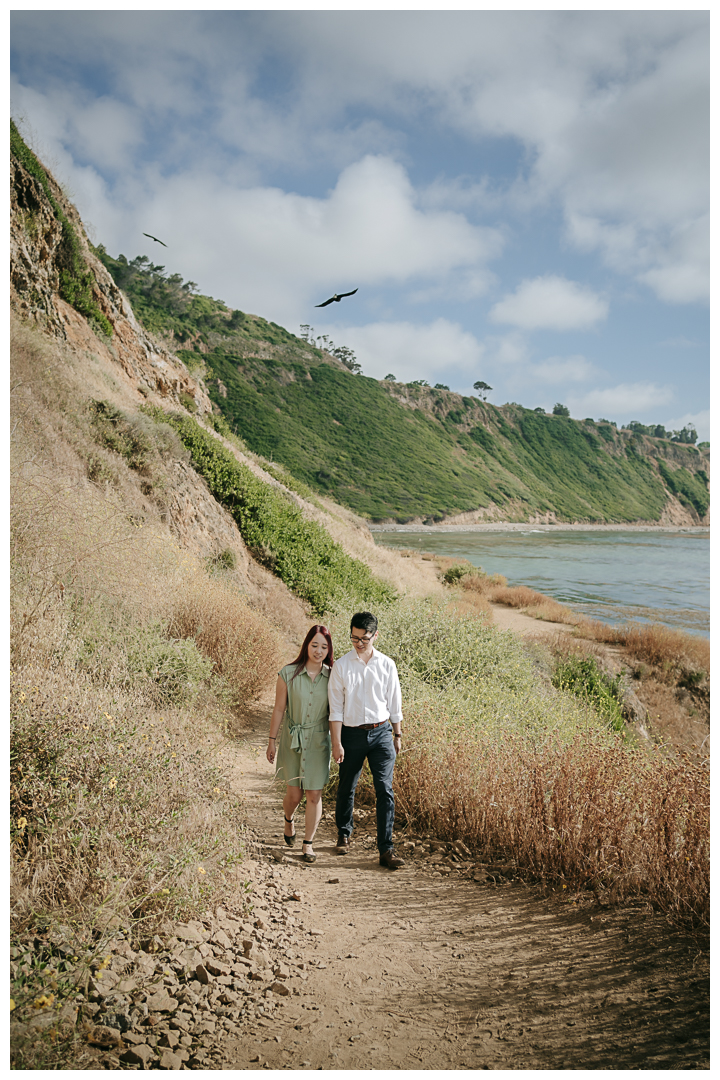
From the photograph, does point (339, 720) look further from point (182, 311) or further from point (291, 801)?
point (182, 311)

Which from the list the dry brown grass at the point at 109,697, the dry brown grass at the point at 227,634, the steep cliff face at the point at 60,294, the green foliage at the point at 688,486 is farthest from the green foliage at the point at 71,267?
the green foliage at the point at 688,486

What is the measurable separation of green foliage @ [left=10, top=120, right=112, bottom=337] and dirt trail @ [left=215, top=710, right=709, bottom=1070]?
45.1 ft

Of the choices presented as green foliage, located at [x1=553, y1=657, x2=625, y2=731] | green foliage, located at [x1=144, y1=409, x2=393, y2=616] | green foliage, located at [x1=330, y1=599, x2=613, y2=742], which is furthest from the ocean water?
green foliage, located at [x1=330, y1=599, x2=613, y2=742]

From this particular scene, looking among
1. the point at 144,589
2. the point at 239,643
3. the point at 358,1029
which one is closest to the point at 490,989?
the point at 358,1029

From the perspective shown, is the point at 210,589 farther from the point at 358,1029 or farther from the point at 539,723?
the point at 358,1029

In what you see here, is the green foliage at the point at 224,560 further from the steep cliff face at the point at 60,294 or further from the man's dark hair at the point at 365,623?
the man's dark hair at the point at 365,623

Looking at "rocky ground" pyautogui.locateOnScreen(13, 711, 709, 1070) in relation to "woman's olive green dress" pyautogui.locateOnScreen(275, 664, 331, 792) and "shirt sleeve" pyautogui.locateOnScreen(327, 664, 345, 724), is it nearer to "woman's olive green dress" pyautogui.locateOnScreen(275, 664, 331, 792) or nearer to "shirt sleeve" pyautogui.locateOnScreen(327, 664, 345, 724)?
"woman's olive green dress" pyautogui.locateOnScreen(275, 664, 331, 792)

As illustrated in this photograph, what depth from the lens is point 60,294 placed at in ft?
41.4

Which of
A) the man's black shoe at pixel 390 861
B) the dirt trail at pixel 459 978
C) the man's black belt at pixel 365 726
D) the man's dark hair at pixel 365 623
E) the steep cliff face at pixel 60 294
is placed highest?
the steep cliff face at pixel 60 294

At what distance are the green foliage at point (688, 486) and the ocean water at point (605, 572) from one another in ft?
203

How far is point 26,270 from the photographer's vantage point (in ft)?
35.8

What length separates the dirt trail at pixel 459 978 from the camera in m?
2.21

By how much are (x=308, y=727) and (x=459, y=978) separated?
1686 mm

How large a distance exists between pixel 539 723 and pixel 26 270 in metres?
12.5
